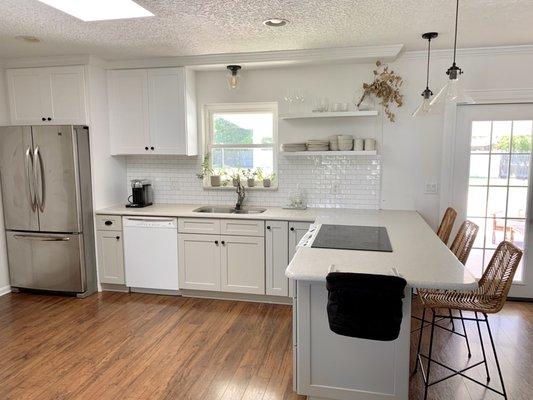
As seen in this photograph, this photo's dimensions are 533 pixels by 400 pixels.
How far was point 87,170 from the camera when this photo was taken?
13.2 ft

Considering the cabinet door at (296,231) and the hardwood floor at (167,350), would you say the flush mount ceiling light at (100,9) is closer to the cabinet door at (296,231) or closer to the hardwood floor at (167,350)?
the cabinet door at (296,231)

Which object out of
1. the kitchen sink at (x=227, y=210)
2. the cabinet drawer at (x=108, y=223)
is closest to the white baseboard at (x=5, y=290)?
the cabinet drawer at (x=108, y=223)

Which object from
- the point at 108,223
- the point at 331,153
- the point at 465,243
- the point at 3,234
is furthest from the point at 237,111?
the point at 3,234

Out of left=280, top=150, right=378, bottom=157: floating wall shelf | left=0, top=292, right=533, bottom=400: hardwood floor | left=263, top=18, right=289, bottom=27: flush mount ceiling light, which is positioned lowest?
left=0, top=292, right=533, bottom=400: hardwood floor

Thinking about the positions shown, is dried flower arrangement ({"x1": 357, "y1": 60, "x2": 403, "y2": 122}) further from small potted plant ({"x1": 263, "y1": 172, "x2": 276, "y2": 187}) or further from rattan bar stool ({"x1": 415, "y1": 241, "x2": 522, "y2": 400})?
rattan bar stool ({"x1": 415, "y1": 241, "x2": 522, "y2": 400})

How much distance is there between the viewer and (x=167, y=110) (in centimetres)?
412

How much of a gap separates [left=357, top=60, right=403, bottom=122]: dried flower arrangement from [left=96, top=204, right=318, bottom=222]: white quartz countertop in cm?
125

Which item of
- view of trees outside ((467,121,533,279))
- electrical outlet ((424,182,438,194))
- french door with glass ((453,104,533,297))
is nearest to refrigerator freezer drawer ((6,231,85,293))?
electrical outlet ((424,182,438,194))

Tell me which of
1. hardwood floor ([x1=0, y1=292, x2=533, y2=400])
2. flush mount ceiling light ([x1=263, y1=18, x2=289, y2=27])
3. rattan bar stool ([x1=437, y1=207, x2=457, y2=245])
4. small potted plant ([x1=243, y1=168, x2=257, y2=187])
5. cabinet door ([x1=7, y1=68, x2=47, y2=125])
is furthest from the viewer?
small potted plant ([x1=243, y1=168, x2=257, y2=187])

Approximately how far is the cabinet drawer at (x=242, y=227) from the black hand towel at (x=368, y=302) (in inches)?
73.2

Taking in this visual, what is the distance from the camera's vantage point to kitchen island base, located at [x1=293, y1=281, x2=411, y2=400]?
2117 mm

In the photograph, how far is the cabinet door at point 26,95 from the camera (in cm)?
405

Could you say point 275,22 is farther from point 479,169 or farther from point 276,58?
point 479,169

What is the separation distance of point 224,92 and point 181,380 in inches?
114
